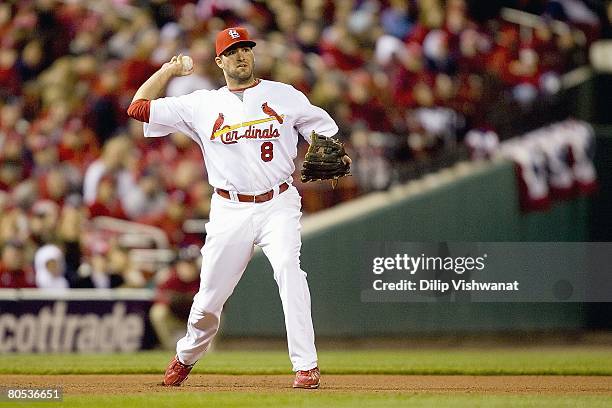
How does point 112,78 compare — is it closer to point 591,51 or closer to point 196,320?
point 591,51

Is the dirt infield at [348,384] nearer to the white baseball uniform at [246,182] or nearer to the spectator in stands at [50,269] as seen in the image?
the white baseball uniform at [246,182]

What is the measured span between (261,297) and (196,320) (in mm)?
4830

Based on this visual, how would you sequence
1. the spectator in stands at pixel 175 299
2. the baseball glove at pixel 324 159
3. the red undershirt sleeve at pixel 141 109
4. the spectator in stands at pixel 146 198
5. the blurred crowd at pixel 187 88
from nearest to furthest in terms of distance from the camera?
1. the red undershirt sleeve at pixel 141 109
2. the baseball glove at pixel 324 159
3. the spectator in stands at pixel 175 299
4. the blurred crowd at pixel 187 88
5. the spectator in stands at pixel 146 198

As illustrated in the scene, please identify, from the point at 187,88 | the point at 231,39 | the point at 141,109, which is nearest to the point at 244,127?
the point at 231,39

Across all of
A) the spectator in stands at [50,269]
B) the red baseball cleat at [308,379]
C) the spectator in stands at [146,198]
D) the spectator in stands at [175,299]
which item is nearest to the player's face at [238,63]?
the red baseball cleat at [308,379]

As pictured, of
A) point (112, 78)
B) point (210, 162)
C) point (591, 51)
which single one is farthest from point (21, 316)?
point (591, 51)

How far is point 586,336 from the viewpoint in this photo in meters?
12.2

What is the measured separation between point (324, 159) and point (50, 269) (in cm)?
485

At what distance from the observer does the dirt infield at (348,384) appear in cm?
672

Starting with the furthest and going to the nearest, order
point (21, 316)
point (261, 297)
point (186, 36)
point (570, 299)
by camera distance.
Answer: point (186, 36)
point (570, 299)
point (261, 297)
point (21, 316)

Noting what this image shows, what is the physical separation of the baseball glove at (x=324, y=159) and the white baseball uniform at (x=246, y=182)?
144mm

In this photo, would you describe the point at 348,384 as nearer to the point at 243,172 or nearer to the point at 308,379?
the point at 308,379

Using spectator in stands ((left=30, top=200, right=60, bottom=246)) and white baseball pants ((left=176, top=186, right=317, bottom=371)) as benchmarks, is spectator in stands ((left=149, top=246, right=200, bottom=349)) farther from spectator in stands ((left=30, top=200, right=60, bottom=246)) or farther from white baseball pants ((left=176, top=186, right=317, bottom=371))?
white baseball pants ((left=176, top=186, right=317, bottom=371))

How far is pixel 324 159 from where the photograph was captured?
6.66 meters
